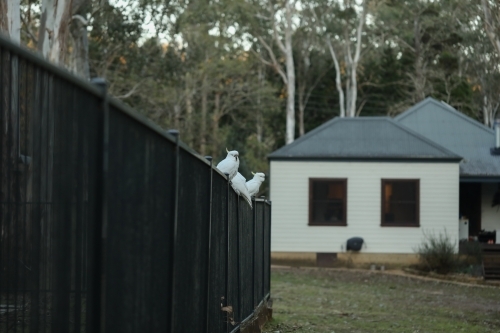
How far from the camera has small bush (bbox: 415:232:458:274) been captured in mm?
27136

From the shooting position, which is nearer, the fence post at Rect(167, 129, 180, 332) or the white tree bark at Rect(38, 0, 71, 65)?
the fence post at Rect(167, 129, 180, 332)

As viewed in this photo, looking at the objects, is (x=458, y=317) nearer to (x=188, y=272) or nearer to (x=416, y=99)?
(x=188, y=272)

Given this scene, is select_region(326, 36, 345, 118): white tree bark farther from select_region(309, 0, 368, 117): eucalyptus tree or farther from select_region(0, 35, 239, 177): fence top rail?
select_region(0, 35, 239, 177): fence top rail

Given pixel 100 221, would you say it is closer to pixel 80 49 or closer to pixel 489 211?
pixel 80 49

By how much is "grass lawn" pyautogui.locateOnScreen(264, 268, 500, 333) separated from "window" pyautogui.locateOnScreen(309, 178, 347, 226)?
186 centimetres

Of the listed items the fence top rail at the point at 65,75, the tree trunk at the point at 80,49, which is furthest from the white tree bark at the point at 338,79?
the fence top rail at the point at 65,75

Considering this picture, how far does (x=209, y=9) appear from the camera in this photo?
133 ft

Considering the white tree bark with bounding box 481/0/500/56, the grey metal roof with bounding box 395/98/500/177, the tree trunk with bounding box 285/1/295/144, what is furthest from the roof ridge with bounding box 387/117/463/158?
the tree trunk with bounding box 285/1/295/144

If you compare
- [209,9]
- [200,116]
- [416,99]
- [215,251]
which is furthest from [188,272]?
[416,99]

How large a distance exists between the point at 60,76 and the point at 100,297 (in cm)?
86

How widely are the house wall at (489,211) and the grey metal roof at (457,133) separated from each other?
3.51 feet

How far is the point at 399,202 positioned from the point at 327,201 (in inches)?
83.3

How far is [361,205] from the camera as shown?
29.0 metres

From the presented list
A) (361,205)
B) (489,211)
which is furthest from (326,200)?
(489,211)
